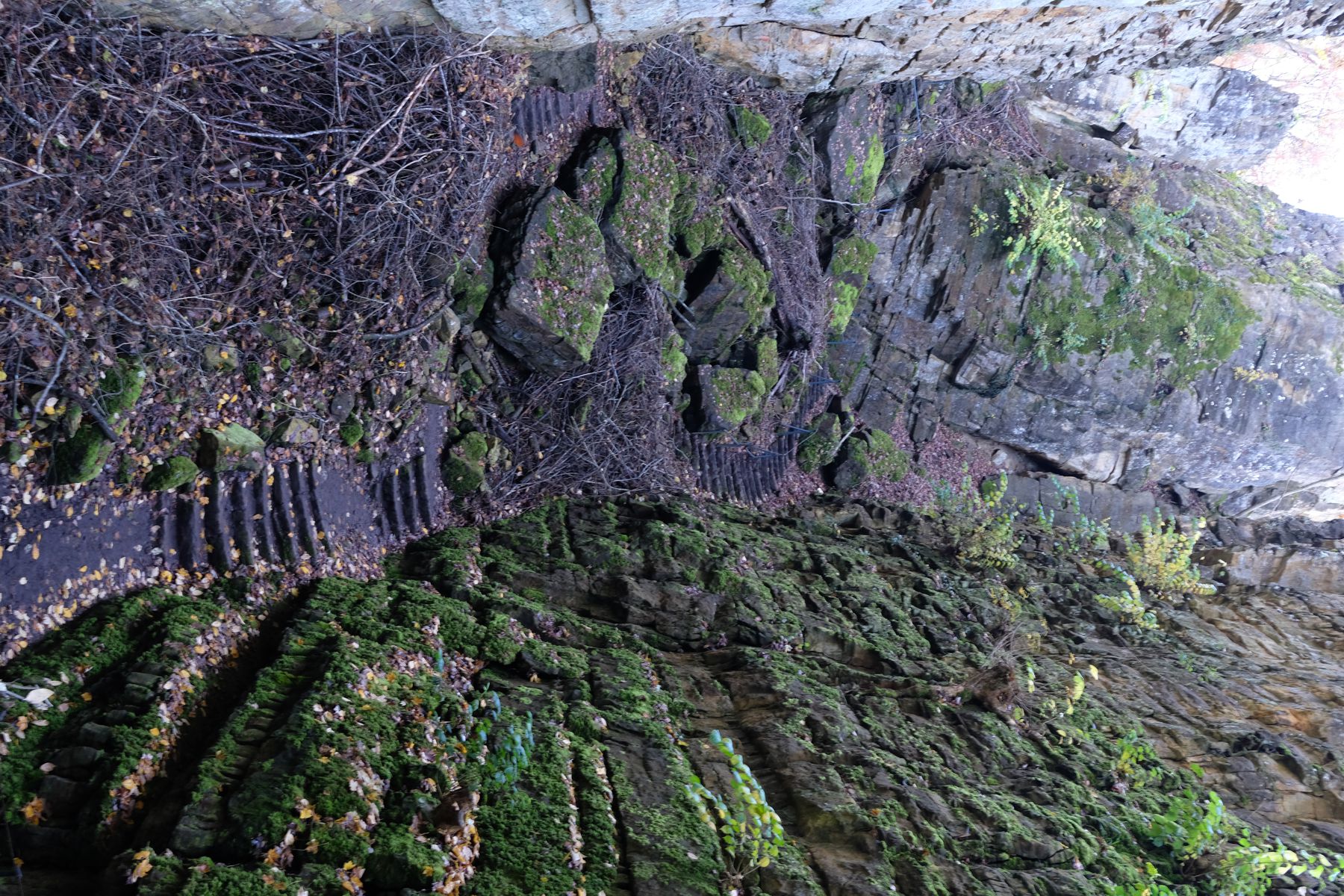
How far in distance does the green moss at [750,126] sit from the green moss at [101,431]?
6992 mm

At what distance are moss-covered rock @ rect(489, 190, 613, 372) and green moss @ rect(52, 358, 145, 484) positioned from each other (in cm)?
287

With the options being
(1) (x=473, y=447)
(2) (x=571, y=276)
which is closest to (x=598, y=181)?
(2) (x=571, y=276)

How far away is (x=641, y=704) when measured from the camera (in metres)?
4.78

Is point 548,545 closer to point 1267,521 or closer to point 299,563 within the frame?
point 299,563

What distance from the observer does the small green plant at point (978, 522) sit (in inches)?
387

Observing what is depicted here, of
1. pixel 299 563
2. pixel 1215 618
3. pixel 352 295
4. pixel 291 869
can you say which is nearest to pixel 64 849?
pixel 291 869

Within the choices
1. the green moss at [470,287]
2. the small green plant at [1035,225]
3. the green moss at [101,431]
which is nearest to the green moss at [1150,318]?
the small green plant at [1035,225]

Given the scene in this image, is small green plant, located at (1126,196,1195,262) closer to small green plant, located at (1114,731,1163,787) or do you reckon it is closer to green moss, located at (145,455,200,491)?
small green plant, located at (1114,731,1163,787)

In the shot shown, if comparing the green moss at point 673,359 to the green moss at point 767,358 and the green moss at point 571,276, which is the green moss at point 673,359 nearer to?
the green moss at point 571,276

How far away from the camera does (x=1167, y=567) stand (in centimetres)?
1049

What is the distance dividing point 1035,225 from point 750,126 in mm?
4979

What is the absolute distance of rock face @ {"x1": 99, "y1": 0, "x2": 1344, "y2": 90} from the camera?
4.84 metres

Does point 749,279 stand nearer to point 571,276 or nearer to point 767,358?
point 767,358

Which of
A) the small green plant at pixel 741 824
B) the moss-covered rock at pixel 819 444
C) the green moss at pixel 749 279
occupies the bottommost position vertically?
the small green plant at pixel 741 824
